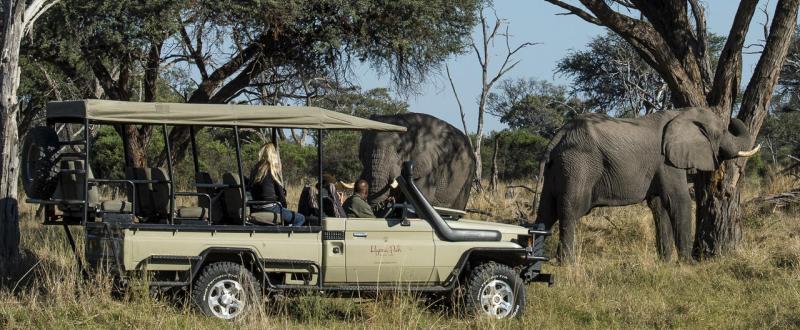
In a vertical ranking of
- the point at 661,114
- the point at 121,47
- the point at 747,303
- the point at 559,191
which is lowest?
the point at 747,303

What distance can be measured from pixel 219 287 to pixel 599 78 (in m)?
32.9

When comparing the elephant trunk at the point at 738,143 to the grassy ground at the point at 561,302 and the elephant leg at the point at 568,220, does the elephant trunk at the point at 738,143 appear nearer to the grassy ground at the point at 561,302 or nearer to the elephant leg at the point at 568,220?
the grassy ground at the point at 561,302

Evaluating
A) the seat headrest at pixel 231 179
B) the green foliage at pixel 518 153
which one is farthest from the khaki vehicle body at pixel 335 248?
the green foliage at pixel 518 153

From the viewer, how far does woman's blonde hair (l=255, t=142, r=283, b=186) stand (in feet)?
34.6

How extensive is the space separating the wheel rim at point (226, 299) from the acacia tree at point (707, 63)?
6741 millimetres

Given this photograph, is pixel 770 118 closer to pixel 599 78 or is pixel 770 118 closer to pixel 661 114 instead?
pixel 599 78

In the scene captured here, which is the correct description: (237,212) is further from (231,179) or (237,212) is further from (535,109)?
(535,109)

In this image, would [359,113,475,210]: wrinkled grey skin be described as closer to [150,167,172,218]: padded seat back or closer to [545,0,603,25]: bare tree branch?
[545,0,603,25]: bare tree branch

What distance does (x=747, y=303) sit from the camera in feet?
38.3

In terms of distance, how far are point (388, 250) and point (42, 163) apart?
3241 mm

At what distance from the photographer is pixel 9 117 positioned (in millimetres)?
12711

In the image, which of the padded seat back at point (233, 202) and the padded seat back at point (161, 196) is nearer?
the padded seat back at point (233, 202)

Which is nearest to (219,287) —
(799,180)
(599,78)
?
(799,180)

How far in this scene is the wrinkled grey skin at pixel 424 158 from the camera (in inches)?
669
